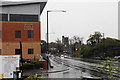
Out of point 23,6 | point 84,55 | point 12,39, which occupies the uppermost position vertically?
point 23,6

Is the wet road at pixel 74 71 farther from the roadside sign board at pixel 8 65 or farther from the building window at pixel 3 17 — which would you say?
the building window at pixel 3 17

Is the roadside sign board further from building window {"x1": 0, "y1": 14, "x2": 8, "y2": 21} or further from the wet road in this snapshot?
building window {"x1": 0, "y1": 14, "x2": 8, "y2": 21}

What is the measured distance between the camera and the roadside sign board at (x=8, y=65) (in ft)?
37.5

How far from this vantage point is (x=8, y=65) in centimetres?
1159

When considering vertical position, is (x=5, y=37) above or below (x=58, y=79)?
above

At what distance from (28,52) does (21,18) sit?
7127 mm

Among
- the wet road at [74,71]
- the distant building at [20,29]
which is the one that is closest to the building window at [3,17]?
the distant building at [20,29]

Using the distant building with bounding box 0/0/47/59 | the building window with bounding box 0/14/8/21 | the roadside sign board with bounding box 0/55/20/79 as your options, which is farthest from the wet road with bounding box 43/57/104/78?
the building window with bounding box 0/14/8/21

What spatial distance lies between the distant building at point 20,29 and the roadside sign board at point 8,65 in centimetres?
2962

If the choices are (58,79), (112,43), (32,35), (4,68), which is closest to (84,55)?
(112,43)

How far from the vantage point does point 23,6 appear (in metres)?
44.7

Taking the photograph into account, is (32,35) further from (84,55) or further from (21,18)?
(84,55)

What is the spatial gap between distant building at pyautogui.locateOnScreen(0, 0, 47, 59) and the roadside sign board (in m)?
29.6

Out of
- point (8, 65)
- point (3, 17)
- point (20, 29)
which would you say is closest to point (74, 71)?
point (8, 65)
